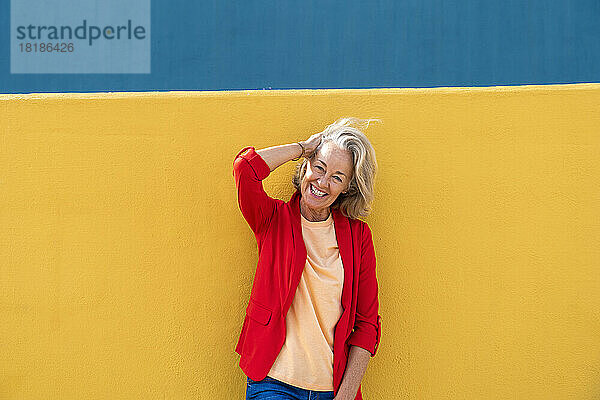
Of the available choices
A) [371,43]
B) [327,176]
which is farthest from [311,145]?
[371,43]

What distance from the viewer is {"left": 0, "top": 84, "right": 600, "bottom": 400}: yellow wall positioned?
2.40m

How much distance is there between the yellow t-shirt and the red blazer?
25 mm

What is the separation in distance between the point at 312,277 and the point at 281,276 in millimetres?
106

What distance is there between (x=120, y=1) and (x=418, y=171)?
516 cm

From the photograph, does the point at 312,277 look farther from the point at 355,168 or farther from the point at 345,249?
the point at 355,168

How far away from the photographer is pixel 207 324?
241cm

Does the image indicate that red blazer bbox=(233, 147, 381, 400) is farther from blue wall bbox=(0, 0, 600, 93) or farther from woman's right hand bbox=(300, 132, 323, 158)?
blue wall bbox=(0, 0, 600, 93)

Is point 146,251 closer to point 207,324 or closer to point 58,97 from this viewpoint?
point 207,324

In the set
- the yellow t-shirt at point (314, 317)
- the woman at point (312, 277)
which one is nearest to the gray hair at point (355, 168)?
the woman at point (312, 277)

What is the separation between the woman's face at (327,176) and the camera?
2.07 m

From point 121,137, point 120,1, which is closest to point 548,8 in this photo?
point 120,1

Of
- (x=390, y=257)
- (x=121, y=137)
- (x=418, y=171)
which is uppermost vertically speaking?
(x=121, y=137)

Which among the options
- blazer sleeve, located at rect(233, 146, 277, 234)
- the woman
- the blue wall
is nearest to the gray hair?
the woman

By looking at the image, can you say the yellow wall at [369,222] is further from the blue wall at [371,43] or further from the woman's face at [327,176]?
the blue wall at [371,43]
